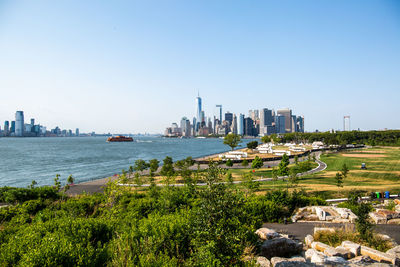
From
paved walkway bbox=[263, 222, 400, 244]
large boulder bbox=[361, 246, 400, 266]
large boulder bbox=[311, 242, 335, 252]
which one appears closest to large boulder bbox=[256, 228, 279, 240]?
large boulder bbox=[311, 242, 335, 252]

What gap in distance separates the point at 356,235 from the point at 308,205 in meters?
6.63

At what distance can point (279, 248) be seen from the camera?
375 inches

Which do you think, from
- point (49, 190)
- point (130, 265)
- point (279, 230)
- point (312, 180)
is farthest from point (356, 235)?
point (312, 180)

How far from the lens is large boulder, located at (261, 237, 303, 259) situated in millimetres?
9367

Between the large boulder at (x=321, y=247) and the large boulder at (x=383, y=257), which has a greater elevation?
the large boulder at (x=383, y=257)

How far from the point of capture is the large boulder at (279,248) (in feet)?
30.7

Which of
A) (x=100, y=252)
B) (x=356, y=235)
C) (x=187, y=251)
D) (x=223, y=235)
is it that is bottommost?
(x=356, y=235)

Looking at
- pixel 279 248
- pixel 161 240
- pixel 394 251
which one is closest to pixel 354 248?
pixel 394 251

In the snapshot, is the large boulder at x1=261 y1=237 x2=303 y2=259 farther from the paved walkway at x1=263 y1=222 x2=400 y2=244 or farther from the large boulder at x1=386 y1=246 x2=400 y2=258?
Result: the large boulder at x1=386 y1=246 x2=400 y2=258

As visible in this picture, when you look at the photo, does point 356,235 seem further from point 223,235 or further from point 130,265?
point 130,265

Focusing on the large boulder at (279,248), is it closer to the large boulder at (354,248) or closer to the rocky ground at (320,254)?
the rocky ground at (320,254)

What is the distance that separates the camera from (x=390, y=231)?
1289 centimetres

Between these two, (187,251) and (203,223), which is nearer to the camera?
(203,223)

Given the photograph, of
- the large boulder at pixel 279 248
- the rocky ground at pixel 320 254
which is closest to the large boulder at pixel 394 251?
the rocky ground at pixel 320 254
